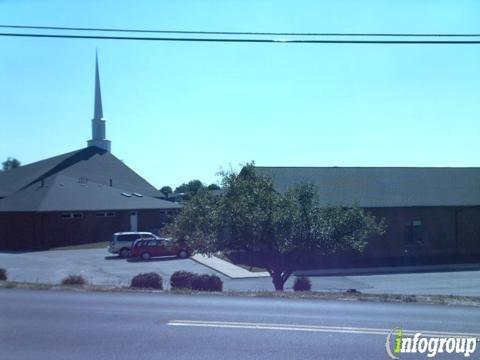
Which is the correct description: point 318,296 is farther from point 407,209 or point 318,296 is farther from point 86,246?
point 86,246

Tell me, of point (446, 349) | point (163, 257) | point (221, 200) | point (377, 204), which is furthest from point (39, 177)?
point (446, 349)

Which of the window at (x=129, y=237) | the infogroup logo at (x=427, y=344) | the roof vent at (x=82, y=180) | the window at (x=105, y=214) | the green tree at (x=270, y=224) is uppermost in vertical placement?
the roof vent at (x=82, y=180)

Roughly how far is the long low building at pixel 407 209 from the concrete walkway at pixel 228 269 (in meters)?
5.54

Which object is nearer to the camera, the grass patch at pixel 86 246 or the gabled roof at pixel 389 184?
the gabled roof at pixel 389 184

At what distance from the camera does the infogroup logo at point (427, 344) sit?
7.00 m

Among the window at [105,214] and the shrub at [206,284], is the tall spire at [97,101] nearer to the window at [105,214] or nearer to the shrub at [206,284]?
the window at [105,214]

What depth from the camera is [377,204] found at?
3350 cm

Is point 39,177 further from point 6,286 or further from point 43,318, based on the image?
point 43,318

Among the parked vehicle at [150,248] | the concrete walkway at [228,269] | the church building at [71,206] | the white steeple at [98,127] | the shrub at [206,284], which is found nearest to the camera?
the shrub at [206,284]

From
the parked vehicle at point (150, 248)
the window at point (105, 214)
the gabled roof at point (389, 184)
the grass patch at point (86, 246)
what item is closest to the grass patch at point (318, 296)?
the parked vehicle at point (150, 248)

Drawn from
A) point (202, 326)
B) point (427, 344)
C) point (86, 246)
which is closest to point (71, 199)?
point (86, 246)

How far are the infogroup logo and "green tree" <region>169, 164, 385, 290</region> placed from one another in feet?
35.9

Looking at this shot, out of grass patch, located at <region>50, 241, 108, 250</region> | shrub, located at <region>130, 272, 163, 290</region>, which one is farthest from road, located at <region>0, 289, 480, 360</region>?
grass patch, located at <region>50, 241, 108, 250</region>

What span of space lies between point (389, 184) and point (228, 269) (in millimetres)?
13807
